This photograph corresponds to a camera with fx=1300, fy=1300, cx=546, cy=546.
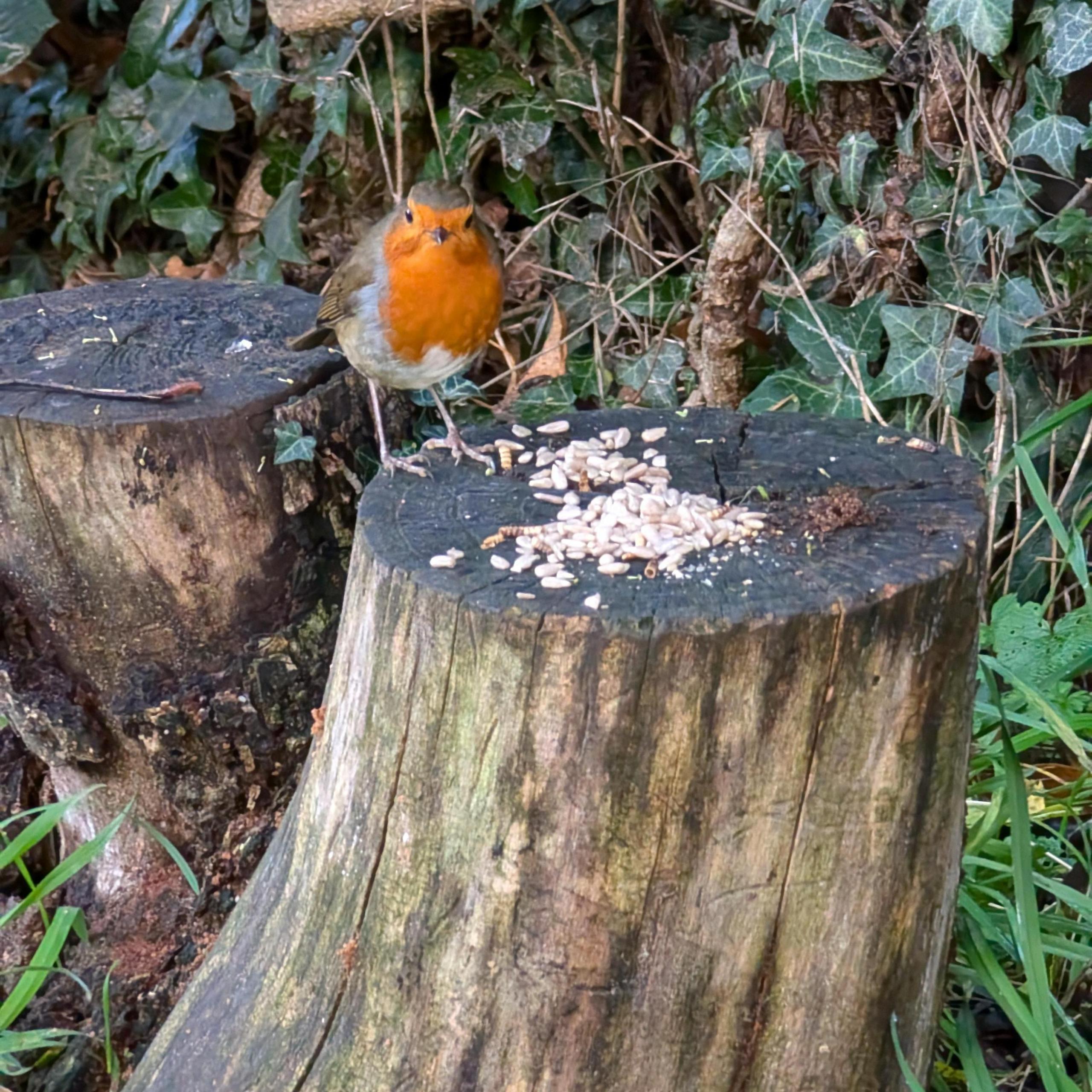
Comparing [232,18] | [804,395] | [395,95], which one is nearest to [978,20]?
[804,395]

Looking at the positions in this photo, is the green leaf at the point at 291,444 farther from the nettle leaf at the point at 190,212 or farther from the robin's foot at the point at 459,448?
the nettle leaf at the point at 190,212

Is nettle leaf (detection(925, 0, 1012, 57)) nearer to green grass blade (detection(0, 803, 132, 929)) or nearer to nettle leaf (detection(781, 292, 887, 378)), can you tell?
nettle leaf (detection(781, 292, 887, 378))

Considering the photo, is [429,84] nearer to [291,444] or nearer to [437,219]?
[437,219]

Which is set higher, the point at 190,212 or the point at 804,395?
the point at 190,212

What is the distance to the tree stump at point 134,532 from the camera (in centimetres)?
242

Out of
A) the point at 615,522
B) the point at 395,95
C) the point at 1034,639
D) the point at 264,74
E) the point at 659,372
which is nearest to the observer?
the point at 615,522

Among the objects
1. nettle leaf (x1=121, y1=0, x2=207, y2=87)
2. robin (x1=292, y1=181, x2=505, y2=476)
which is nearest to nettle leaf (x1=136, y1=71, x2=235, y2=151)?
nettle leaf (x1=121, y1=0, x2=207, y2=87)

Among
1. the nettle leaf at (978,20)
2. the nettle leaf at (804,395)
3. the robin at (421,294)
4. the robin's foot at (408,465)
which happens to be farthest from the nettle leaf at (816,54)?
the robin's foot at (408,465)

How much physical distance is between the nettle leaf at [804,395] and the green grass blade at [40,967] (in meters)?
1.81

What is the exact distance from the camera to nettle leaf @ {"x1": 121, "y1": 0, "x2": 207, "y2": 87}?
4051 mm

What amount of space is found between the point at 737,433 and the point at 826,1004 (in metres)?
0.88

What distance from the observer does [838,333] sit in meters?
3.13

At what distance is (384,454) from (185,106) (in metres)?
2.41

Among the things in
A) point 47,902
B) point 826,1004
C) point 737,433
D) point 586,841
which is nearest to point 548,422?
point 737,433
